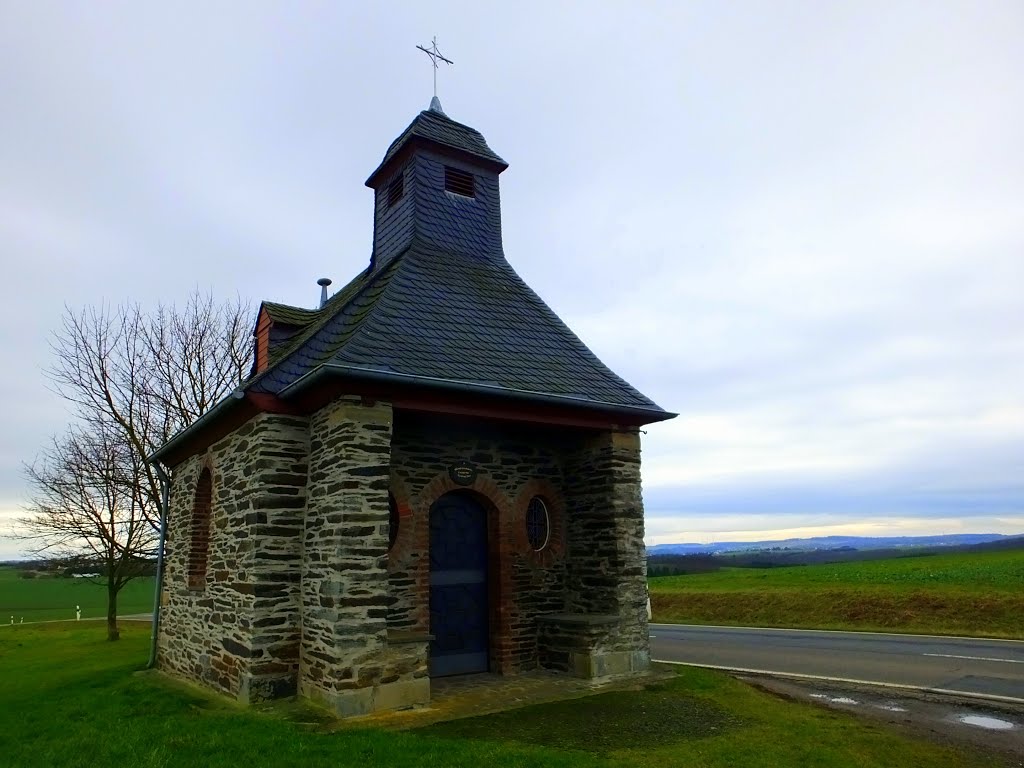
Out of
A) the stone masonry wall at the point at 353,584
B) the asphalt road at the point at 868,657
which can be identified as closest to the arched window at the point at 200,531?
the stone masonry wall at the point at 353,584

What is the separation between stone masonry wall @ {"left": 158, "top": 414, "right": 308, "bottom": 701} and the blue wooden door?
1912 mm

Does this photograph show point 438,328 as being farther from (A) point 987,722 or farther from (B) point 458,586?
(A) point 987,722

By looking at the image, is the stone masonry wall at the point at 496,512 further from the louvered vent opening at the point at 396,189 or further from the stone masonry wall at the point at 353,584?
the louvered vent opening at the point at 396,189

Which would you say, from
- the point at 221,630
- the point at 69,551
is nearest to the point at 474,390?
the point at 221,630

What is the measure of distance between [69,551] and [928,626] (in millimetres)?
24338

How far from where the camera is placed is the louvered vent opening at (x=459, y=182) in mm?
12750

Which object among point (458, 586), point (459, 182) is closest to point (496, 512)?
point (458, 586)

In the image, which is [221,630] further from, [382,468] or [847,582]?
[847,582]

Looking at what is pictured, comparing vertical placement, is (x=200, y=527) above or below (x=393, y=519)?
below

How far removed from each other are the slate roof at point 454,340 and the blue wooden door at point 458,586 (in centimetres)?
211

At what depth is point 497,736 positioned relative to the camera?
644cm

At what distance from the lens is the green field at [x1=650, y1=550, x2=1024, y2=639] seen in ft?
52.5

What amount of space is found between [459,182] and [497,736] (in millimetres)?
9644

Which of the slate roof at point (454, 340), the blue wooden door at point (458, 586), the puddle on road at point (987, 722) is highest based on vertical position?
the slate roof at point (454, 340)
